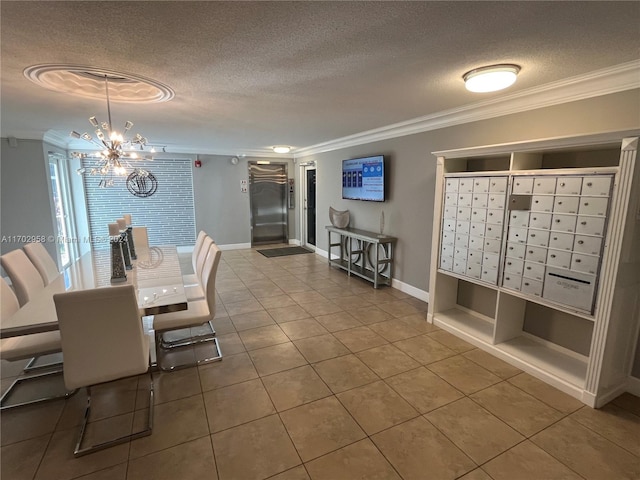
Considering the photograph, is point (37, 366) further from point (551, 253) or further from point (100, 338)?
point (551, 253)

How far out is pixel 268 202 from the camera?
7.65m

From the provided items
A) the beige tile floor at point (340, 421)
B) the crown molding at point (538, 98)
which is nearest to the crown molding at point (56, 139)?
the beige tile floor at point (340, 421)

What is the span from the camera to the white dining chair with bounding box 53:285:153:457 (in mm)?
1671

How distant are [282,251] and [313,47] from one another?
5505 millimetres

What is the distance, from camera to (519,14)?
1456mm

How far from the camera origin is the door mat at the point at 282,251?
22.1ft

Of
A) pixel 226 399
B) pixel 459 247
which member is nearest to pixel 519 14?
pixel 459 247

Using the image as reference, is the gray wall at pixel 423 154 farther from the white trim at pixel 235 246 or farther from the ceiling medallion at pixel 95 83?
the ceiling medallion at pixel 95 83

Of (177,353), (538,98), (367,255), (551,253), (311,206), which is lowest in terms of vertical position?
(177,353)

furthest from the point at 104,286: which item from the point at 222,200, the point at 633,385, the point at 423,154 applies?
the point at 222,200

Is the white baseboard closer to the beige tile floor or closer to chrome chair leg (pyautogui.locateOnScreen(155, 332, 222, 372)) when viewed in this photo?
the beige tile floor

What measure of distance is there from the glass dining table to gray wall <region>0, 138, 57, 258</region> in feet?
6.53

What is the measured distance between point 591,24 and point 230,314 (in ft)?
12.3

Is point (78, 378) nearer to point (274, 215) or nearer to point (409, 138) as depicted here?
point (409, 138)
